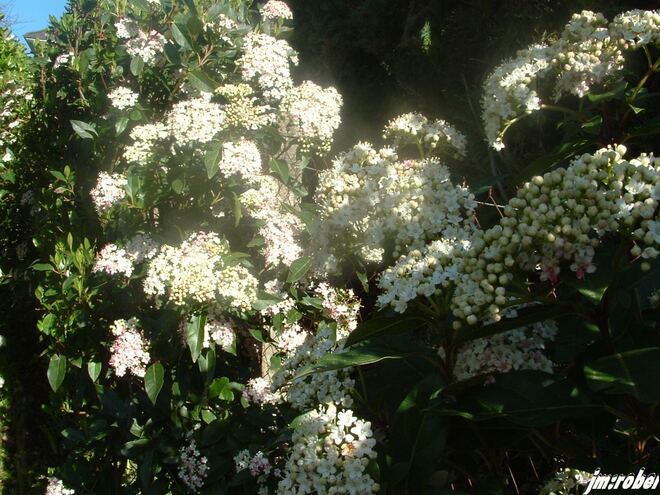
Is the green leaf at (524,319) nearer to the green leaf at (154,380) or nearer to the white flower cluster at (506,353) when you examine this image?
the white flower cluster at (506,353)

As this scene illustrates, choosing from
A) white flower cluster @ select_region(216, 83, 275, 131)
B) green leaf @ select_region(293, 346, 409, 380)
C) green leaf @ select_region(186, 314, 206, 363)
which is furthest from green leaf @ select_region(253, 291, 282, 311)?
green leaf @ select_region(293, 346, 409, 380)

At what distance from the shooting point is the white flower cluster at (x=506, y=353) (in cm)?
144

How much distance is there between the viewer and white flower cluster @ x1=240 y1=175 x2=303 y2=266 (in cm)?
293

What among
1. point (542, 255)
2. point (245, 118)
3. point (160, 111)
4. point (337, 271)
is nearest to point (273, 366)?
point (337, 271)

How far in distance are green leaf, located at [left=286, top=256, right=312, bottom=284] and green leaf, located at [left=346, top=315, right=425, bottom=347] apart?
4.37 feet

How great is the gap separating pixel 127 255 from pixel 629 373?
7.42ft

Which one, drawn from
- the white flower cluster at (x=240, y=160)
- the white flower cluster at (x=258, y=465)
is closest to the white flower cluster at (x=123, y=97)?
the white flower cluster at (x=240, y=160)

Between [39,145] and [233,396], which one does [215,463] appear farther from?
[39,145]

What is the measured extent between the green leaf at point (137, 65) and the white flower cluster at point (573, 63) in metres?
1.73

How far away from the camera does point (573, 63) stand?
1.87 meters

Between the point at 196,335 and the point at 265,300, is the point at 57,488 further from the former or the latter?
the point at 265,300

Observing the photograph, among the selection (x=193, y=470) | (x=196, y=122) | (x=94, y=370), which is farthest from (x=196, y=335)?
(x=196, y=122)

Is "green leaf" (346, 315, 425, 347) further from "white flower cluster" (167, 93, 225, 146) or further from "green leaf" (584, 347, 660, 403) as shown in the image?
"white flower cluster" (167, 93, 225, 146)

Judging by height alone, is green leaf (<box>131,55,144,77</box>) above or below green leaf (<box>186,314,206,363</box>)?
above
